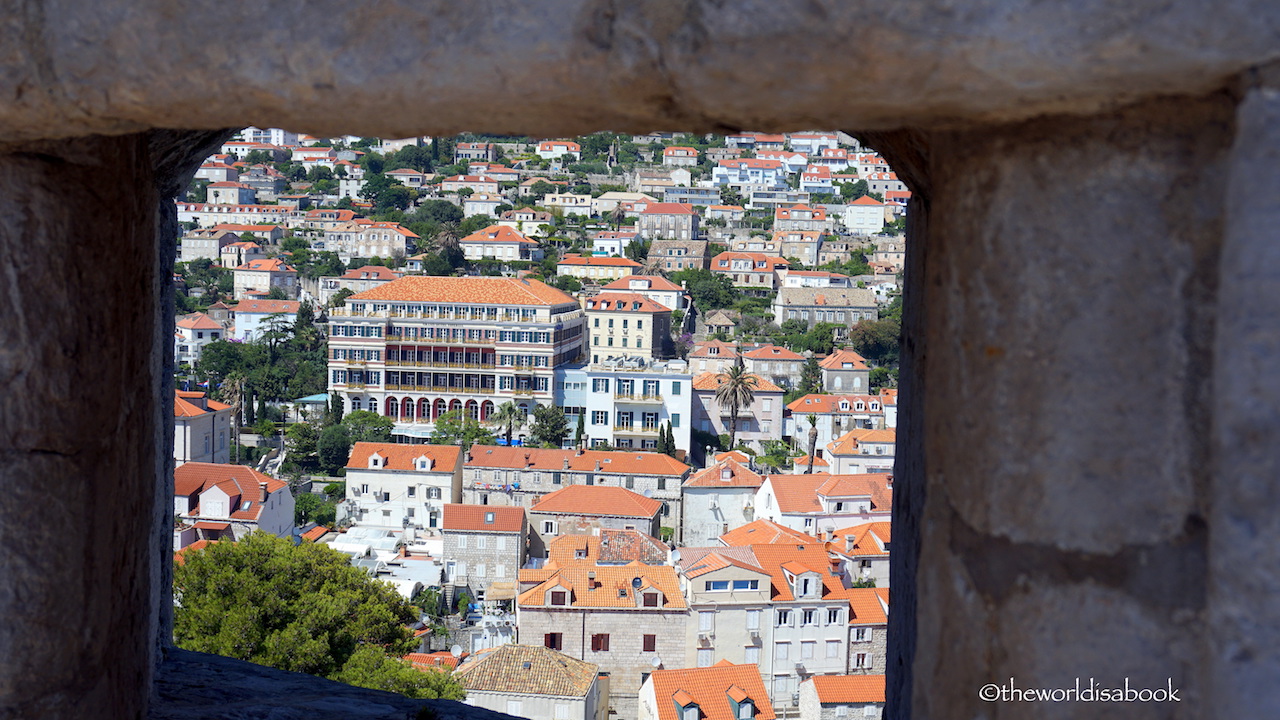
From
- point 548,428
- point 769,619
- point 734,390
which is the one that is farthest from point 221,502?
point 734,390

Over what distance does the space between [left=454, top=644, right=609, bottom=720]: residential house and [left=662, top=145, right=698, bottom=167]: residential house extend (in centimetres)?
7095

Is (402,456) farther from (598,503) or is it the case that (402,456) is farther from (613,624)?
(613,624)

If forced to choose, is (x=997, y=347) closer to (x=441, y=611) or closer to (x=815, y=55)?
Answer: (x=815, y=55)

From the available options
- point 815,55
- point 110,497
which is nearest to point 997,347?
point 815,55

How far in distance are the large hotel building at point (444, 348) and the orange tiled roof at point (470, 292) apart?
1.4 inches

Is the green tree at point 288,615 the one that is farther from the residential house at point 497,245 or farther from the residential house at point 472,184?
the residential house at point 472,184

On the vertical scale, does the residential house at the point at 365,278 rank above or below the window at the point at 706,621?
above

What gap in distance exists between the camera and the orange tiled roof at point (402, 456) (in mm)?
30266

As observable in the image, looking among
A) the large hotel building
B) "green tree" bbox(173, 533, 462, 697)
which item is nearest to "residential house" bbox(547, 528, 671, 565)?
"green tree" bbox(173, 533, 462, 697)

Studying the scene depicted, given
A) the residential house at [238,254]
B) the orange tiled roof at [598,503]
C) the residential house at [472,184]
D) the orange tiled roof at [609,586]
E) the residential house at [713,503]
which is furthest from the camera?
the residential house at [472,184]

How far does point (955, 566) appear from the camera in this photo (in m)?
0.92

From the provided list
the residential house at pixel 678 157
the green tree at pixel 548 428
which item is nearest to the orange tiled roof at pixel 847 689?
the green tree at pixel 548 428

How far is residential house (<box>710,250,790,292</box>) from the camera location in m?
59.0

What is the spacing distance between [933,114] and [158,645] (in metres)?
1.49
